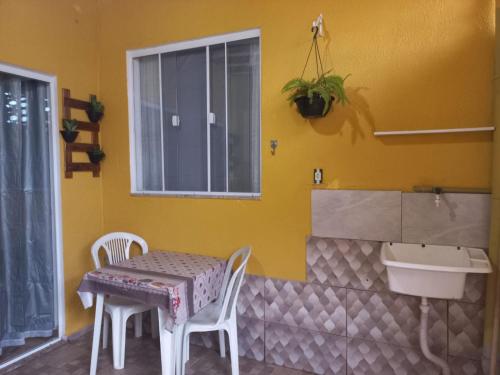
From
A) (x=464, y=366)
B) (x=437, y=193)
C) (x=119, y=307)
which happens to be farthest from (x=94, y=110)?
(x=464, y=366)

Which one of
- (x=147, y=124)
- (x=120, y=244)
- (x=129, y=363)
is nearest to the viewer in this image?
(x=129, y=363)

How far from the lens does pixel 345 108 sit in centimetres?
221

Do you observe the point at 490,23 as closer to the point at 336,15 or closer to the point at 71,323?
the point at 336,15

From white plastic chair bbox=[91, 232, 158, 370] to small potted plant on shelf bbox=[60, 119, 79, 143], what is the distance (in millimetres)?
840

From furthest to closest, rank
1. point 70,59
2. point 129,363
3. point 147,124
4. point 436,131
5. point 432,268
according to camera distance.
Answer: point 147,124 < point 70,59 < point 129,363 < point 436,131 < point 432,268

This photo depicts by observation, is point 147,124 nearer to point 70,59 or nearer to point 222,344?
point 70,59

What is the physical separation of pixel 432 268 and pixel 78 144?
2.75 metres

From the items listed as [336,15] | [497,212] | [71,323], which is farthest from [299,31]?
[71,323]

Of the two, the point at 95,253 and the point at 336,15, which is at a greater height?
the point at 336,15

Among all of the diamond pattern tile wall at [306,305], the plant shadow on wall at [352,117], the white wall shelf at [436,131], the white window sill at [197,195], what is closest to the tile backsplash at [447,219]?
the white wall shelf at [436,131]

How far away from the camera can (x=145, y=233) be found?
293cm

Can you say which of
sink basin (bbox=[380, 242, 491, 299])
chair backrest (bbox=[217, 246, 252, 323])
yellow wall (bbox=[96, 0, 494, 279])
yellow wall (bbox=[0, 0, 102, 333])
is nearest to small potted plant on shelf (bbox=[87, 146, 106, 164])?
yellow wall (bbox=[0, 0, 102, 333])

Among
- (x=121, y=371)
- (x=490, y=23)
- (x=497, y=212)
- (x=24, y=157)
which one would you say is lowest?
(x=121, y=371)

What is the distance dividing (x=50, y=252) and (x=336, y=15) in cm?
278
